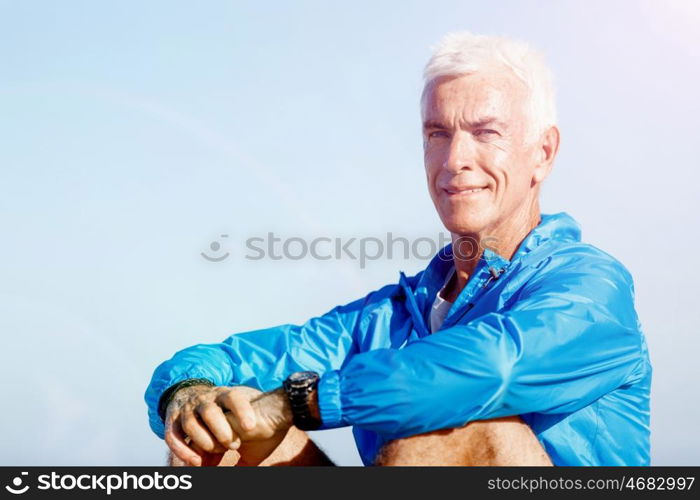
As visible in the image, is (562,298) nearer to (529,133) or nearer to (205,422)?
(529,133)

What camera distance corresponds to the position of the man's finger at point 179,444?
3588mm

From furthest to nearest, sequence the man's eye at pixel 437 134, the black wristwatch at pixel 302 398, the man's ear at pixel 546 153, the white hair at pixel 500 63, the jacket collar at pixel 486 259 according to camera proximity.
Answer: the man's ear at pixel 546 153, the man's eye at pixel 437 134, the white hair at pixel 500 63, the jacket collar at pixel 486 259, the black wristwatch at pixel 302 398

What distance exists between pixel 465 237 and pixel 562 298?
1.14m

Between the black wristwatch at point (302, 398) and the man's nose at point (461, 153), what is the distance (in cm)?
159

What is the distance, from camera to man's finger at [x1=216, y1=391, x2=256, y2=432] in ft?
11.1

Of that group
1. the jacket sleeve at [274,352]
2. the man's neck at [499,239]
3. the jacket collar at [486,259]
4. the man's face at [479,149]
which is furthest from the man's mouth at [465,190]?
the jacket sleeve at [274,352]

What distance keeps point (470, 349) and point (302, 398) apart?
648 millimetres

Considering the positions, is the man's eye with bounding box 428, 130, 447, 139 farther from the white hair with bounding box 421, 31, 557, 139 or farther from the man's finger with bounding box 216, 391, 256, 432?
the man's finger with bounding box 216, 391, 256, 432

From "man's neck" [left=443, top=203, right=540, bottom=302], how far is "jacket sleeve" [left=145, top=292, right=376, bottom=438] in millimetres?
634

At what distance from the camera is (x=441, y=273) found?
4938mm

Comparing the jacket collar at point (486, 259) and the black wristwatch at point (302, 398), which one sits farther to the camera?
the jacket collar at point (486, 259)

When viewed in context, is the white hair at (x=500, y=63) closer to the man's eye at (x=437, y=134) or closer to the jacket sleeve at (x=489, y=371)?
the man's eye at (x=437, y=134)

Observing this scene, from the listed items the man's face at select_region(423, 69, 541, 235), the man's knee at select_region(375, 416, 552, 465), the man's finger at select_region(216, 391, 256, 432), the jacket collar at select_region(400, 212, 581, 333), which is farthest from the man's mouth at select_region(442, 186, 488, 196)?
the man's finger at select_region(216, 391, 256, 432)
